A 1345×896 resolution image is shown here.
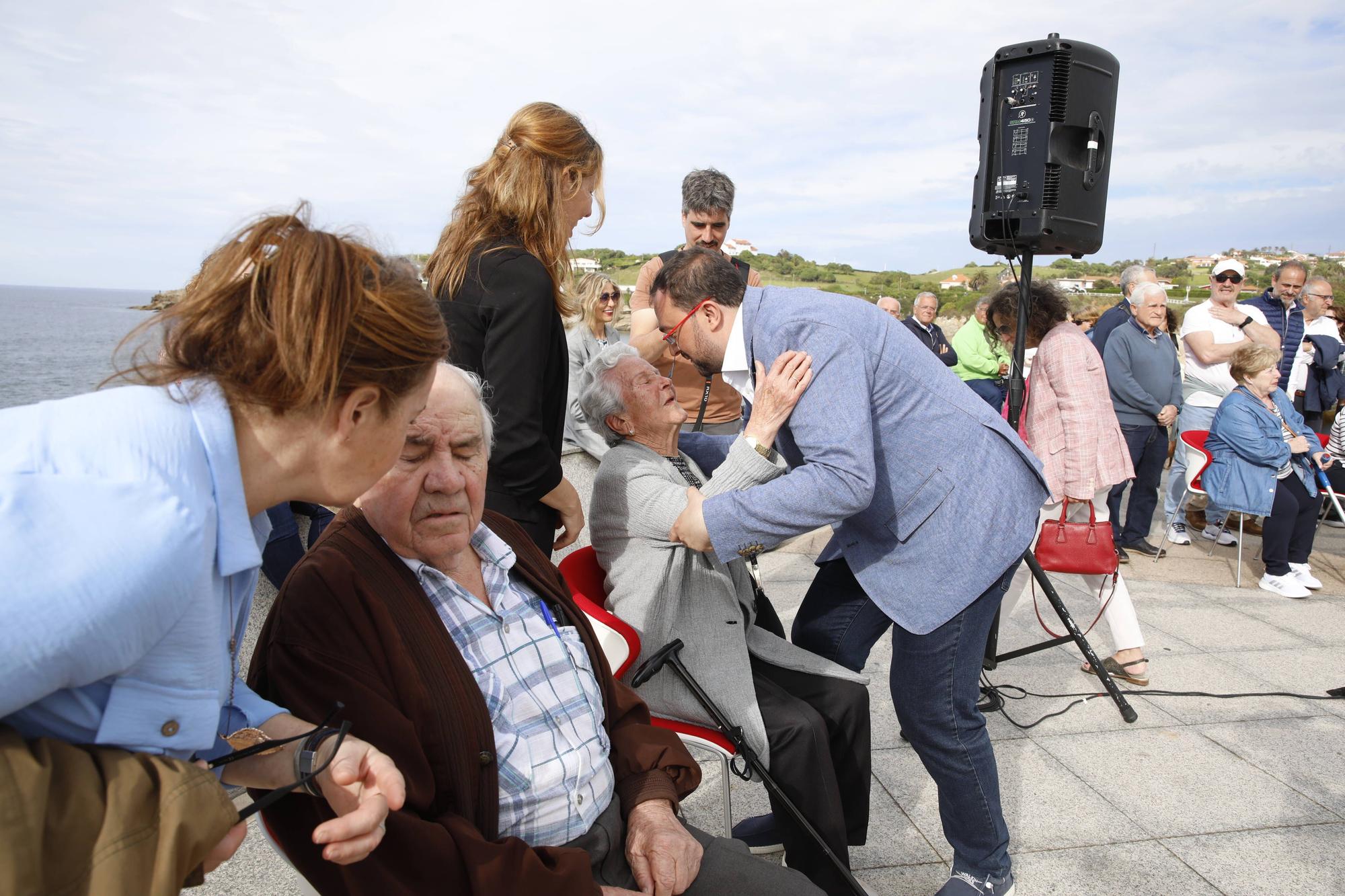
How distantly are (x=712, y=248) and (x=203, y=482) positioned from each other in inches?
134

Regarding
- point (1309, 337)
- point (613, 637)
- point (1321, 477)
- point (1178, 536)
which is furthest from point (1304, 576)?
point (613, 637)

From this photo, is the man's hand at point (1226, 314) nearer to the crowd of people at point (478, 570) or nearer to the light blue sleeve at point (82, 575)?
the crowd of people at point (478, 570)

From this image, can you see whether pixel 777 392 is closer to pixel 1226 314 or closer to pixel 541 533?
pixel 541 533

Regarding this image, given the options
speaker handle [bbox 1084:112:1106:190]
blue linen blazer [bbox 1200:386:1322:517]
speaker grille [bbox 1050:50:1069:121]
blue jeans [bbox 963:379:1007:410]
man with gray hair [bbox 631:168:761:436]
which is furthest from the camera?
blue jeans [bbox 963:379:1007:410]

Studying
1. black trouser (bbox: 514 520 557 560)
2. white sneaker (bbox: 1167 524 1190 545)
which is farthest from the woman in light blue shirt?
white sneaker (bbox: 1167 524 1190 545)

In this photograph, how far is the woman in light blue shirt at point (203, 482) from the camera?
2.56 feet

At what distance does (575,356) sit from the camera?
5.18m

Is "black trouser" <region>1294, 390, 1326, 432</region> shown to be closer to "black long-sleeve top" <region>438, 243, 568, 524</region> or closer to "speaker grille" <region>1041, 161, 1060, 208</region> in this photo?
"speaker grille" <region>1041, 161, 1060, 208</region>

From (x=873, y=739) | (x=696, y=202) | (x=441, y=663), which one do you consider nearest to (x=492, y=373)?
(x=441, y=663)

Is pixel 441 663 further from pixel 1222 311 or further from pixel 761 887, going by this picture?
pixel 1222 311

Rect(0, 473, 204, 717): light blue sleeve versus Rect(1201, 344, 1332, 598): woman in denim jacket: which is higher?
Rect(0, 473, 204, 717): light blue sleeve

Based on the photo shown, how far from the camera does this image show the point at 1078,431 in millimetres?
3988

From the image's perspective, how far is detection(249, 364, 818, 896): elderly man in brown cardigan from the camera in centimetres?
141

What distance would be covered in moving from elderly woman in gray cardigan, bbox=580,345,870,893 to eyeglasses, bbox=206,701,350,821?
1.21 metres
